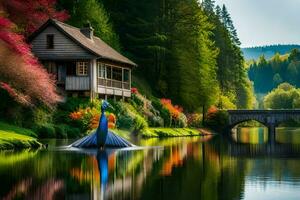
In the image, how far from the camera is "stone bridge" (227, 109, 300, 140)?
8525 centimetres

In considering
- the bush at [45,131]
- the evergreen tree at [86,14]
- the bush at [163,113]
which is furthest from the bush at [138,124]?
the evergreen tree at [86,14]

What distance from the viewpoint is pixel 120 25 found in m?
82.6

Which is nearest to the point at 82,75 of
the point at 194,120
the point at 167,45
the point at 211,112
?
the point at 167,45

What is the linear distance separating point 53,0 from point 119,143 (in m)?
26.8

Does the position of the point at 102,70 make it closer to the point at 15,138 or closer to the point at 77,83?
the point at 77,83

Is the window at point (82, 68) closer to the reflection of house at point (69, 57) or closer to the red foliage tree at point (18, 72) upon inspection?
the reflection of house at point (69, 57)

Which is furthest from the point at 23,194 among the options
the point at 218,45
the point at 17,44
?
the point at 218,45

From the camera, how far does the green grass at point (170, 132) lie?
59125mm

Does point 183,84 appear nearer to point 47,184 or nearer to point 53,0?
point 53,0

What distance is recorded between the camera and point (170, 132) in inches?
2544

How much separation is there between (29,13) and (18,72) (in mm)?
13888

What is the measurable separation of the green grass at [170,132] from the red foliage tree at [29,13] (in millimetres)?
13638

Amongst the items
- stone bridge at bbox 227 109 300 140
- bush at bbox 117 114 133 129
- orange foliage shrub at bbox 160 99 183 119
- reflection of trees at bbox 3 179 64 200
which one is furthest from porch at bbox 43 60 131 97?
reflection of trees at bbox 3 179 64 200

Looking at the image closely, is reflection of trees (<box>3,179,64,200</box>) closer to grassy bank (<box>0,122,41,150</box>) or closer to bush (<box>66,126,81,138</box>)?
grassy bank (<box>0,122,41,150</box>)
